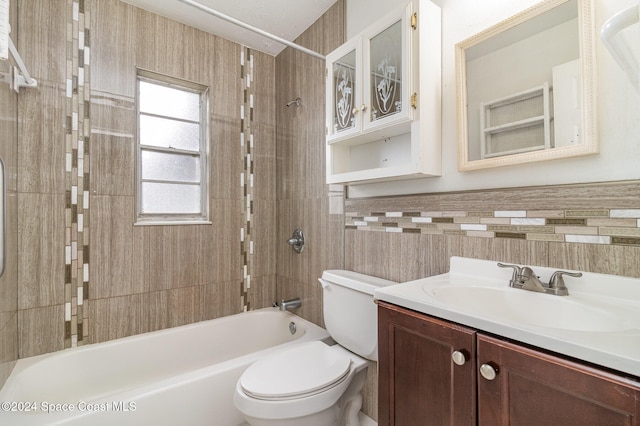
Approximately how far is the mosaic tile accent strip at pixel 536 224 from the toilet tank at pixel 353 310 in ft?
1.09

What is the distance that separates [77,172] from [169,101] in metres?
0.76

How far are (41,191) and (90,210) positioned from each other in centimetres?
24

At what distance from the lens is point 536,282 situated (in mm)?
911

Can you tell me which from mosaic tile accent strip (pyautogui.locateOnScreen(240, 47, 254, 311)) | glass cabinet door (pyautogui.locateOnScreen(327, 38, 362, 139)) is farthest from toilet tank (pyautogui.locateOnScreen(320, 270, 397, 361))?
mosaic tile accent strip (pyautogui.locateOnScreen(240, 47, 254, 311))

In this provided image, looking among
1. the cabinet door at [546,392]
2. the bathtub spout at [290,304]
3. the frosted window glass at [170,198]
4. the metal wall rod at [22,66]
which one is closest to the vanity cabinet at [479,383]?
the cabinet door at [546,392]

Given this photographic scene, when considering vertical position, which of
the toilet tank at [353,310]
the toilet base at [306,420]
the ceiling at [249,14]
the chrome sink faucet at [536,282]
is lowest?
the toilet base at [306,420]

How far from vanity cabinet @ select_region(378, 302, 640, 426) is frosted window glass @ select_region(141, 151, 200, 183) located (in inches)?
69.5

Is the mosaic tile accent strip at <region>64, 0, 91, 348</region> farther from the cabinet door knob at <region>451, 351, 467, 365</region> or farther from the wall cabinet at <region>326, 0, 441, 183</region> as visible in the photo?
the cabinet door knob at <region>451, 351, 467, 365</region>

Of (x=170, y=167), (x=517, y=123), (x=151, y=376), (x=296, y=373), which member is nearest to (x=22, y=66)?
(x=170, y=167)

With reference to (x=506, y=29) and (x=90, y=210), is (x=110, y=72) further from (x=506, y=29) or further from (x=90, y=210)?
(x=506, y=29)

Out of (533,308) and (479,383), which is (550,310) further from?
(479,383)

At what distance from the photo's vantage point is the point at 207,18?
200cm

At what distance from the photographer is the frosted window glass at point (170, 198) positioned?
6.55ft

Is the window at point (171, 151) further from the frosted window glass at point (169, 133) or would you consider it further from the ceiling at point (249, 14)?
the ceiling at point (249, 14)
